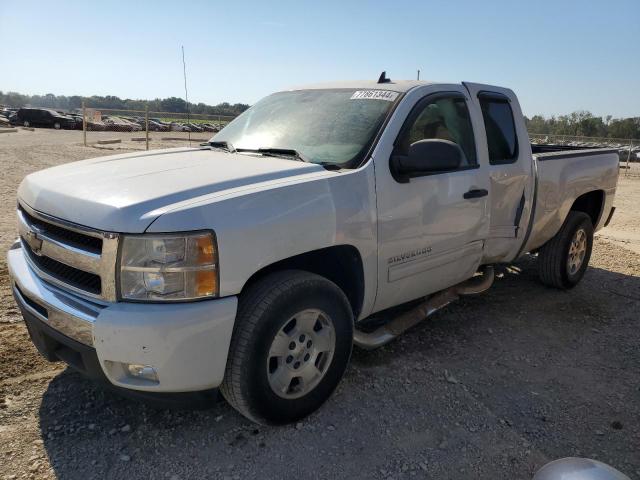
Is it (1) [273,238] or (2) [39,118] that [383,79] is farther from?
(2) [39,118]

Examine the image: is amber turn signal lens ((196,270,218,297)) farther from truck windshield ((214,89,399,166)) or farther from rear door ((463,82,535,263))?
rear door ((463,82,535,263))

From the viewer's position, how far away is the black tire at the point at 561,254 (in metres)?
5.12

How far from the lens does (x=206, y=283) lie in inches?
90.8

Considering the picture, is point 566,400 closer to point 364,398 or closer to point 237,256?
point 364,398

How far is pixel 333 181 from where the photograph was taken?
2.82 metres

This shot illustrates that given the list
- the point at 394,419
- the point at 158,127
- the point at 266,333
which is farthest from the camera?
the point at 158,127

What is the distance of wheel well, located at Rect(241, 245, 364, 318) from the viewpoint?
2945 millimetres

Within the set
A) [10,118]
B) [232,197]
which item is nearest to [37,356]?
[232,197]

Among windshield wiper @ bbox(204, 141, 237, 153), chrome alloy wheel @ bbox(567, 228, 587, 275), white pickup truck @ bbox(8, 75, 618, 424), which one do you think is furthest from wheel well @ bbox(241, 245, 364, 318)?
chrome alloy wheel @ bbox(567, 228, 587, 275)

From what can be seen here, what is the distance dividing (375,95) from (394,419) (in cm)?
209

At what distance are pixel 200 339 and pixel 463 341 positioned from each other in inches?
97.3

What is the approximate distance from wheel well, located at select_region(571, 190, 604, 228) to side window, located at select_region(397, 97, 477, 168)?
232 cm

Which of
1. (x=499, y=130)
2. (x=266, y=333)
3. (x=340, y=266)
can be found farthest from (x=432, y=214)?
(x=266, y=333)

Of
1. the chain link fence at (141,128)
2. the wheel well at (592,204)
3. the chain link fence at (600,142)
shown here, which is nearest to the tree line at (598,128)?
the chain link fence at (600,142)
